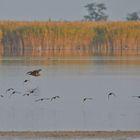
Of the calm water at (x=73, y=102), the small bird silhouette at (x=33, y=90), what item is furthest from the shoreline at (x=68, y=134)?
the small bird silhouette at (x=33, y=90)

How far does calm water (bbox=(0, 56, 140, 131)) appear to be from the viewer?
14.5 m

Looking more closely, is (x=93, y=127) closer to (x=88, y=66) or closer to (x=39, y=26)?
(x=88, y=66)

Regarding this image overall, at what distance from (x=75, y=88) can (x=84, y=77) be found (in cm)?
464

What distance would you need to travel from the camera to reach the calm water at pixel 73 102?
14469 mm

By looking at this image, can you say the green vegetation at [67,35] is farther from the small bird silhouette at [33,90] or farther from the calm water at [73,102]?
the small bird silhouette at [33,90]

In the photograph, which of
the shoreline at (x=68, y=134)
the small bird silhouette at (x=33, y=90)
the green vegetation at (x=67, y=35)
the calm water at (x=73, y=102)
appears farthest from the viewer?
the green vegetation at (x=67, y=35)

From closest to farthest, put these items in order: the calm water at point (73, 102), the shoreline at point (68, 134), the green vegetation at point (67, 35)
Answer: the shoreline at point (68, 134) < the calm water at point (73, 102) < the green vegetation at point (67, 35)

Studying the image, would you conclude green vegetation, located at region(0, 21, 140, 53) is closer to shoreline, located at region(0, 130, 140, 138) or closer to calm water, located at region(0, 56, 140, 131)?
calm water, located at region(0, 56, 140, 131)

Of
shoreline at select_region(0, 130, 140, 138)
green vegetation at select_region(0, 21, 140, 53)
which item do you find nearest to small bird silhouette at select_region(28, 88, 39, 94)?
shoreline at select_region(0, 130, 140, 138)

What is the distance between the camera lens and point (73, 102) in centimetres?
1834

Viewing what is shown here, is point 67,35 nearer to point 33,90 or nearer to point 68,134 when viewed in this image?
point 33,90

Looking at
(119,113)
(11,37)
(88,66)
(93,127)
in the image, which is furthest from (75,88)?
(11,37)

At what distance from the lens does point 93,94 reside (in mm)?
20375

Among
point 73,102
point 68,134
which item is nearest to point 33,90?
point 73,102
